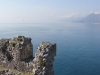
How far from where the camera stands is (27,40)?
23172mm

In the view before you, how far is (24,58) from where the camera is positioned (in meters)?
23.3

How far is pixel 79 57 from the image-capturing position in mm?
93688

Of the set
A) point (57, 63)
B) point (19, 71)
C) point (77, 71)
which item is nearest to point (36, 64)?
point (19, 71)

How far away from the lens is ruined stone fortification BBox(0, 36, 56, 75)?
20.1 meters

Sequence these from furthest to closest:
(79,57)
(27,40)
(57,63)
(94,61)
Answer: (79,57)
(94,61)
(57,63)
(27,40)

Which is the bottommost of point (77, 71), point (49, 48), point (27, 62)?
point (77, 71)

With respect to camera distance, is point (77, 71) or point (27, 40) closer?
point (27, 40)

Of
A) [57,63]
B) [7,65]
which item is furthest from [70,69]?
[7,65]

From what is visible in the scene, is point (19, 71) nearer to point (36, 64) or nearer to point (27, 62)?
point (27, 62)

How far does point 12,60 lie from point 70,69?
52.0 metres

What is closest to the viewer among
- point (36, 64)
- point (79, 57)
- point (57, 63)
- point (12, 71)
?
point (36, 64)

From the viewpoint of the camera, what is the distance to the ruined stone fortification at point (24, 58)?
2009 centimetres

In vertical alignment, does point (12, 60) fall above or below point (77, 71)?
above

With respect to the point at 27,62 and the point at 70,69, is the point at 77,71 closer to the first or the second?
the point at 70,69
